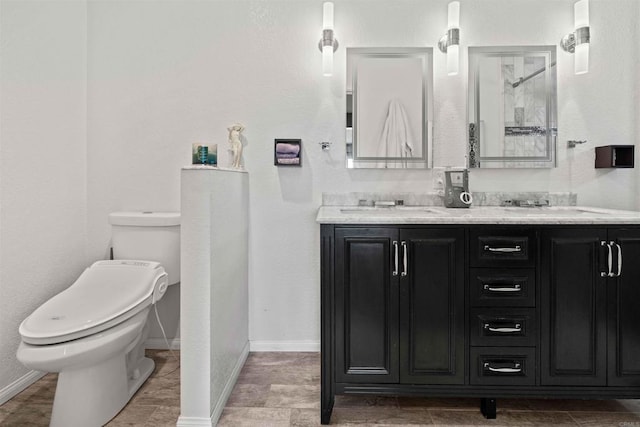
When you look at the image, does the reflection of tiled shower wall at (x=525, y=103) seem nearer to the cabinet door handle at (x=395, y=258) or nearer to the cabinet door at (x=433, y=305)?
the cabinet door at (x=433, y=305)

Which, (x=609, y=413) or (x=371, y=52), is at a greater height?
(x=371, y=52)

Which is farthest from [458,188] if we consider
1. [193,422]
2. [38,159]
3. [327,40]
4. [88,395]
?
[38,159]

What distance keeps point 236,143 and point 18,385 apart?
1621 mm

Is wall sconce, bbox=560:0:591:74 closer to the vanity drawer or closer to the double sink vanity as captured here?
the double sink vanity

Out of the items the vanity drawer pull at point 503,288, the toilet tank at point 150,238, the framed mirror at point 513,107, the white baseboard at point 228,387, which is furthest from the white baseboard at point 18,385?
the framed mirror at point 513,107

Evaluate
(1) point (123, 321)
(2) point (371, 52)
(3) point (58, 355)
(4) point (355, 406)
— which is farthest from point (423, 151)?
(3) point (58, 355)

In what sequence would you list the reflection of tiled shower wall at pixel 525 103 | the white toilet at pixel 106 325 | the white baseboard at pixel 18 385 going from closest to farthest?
the white toilet at pixel 106 325 < the white baseboard at pixel 18 385 < the reflection of tiled shower wall at pixel 525 103

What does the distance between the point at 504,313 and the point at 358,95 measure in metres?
1.38

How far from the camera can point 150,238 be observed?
80.0 inches

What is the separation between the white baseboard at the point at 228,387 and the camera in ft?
5.17

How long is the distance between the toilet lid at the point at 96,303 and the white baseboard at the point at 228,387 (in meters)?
0.54

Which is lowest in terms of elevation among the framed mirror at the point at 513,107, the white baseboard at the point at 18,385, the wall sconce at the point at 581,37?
the white baseboard at the point at 18,385

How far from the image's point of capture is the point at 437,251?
157cm

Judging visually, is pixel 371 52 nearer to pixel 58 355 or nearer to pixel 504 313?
pixel 504 313
